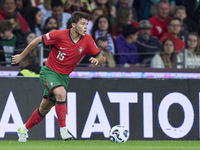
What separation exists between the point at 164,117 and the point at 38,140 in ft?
A: 7.53

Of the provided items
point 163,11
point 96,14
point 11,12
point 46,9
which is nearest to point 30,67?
point 11,12

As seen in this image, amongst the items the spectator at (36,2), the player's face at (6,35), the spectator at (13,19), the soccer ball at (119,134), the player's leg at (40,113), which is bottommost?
the soccer ball at (119,134)

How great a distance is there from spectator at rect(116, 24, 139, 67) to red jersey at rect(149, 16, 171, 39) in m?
1.28

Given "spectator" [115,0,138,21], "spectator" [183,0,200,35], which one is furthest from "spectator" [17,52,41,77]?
"spectator" [183,0,200,35]

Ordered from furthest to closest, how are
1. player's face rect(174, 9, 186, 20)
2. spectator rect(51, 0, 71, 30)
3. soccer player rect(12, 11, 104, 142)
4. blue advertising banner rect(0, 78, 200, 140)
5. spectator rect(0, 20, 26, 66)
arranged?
1. player's face rect(174, 9, 186, 20)
2. spectator rect(51, 0, 71, 30)
3. spectator rect(0, 20, 26, 66)
4. blue advertising banner rect(0, 78, 200, 140)
5. soccer player rect(12, 11, 104, 142)

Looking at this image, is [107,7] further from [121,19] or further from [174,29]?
[174,29]

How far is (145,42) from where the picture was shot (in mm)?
10594

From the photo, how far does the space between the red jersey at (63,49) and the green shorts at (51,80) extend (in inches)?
2.6

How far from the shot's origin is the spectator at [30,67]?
27.8 ft

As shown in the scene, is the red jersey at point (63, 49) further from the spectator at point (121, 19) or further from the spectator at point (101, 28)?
the spectator at point (121, 19)

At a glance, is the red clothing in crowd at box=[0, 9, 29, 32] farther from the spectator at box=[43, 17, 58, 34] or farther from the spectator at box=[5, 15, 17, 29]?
the spectator at box=[43, 17, 58, 34]

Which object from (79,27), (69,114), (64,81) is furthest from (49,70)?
(69,114)

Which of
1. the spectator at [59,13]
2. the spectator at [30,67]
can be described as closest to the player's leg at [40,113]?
the spectator at [30,67]

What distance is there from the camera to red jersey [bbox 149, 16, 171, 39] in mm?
11562
